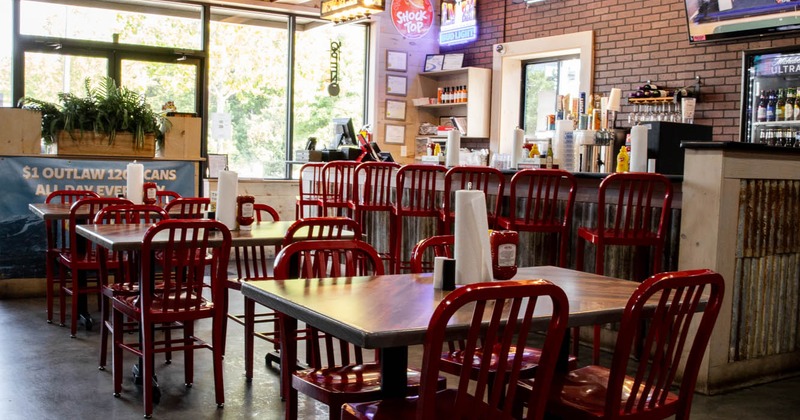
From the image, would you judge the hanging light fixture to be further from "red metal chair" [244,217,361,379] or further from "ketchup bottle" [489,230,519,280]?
"ketchup bottle" [489,230,519,280]

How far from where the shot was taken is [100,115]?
6477mm

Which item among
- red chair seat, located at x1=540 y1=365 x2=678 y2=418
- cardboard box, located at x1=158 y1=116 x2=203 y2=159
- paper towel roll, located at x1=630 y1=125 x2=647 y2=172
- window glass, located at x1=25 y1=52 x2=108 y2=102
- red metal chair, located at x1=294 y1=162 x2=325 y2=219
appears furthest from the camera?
window glass, located at x1=25 y1=52 x2=108 y2=102

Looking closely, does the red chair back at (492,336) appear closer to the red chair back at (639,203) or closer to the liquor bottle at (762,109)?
the red chair back at (639,203)

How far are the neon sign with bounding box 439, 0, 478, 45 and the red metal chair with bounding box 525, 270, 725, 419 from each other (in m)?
7.50

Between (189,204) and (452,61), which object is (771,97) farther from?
(189,204)

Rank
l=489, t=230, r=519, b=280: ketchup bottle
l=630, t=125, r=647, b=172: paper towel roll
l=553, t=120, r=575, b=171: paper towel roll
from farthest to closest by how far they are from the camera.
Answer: l=553, t=120, r=575, b=171: paper towel roll, l=630, t=125, r=647, b=172: paper towel roll, l=489, t=230, r=519, b=280: ketchup bottle

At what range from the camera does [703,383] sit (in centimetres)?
399

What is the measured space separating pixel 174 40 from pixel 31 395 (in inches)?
216

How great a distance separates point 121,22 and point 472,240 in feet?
22.6

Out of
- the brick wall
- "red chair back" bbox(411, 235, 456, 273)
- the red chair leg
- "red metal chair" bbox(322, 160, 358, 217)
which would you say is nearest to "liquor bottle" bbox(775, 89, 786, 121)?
the brick wall

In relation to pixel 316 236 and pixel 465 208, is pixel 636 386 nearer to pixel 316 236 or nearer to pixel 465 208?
pixel 465 208

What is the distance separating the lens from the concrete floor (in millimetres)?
3486

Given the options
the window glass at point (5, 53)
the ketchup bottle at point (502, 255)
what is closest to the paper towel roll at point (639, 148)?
the ketchup bottle at point (502, 255)

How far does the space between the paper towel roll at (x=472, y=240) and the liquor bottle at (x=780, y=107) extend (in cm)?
486
